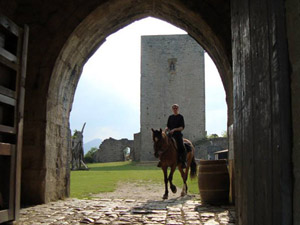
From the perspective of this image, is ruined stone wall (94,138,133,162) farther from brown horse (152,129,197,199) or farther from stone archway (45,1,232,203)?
stone archway (45,1,232,203)

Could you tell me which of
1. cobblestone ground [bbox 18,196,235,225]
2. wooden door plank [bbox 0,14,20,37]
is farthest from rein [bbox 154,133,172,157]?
wooden door plank [bbox 0,14,20,37]

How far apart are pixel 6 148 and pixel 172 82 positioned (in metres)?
27.5

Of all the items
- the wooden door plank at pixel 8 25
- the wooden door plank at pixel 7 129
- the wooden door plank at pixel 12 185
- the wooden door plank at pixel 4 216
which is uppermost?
the wooden door plank at pixel 8 25

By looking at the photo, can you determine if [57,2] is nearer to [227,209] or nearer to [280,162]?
[227,209]

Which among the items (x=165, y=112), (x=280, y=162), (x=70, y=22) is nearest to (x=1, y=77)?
(x=70, y=22)

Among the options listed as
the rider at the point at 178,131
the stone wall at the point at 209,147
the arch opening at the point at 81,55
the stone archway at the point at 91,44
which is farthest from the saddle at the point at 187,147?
the stone wall at the point at 209,147

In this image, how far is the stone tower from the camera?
30.4 m

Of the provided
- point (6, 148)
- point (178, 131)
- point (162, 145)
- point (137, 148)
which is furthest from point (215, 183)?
point (137, 148)

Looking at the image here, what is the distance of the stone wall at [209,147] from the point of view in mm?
26594

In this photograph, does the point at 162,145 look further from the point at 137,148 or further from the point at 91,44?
the point at 137,148

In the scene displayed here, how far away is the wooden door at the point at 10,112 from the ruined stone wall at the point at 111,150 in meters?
28.5

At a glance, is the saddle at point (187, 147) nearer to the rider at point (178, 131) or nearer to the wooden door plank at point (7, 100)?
the rider at point (178, 131)

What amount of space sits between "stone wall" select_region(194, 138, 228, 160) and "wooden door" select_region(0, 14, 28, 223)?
23403mm

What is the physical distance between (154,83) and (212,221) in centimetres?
2683
